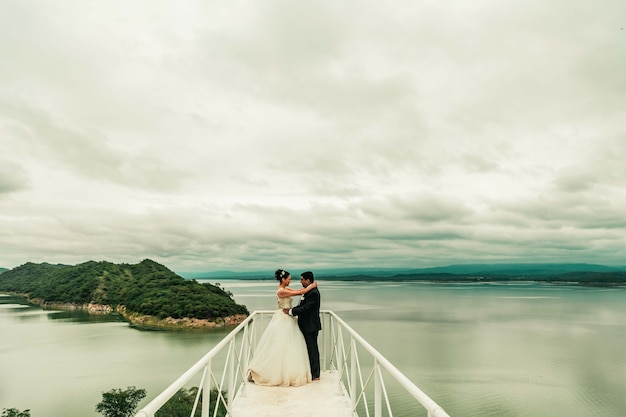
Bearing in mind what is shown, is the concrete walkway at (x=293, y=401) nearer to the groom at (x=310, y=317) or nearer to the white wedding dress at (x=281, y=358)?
the white wedding dress at (x=281, y=358)

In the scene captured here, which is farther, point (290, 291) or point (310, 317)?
point (310, 317)

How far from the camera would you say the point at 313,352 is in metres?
8.07

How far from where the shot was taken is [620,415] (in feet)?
111

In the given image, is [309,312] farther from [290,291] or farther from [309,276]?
[309,276]

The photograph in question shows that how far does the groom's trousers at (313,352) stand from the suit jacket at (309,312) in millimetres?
104

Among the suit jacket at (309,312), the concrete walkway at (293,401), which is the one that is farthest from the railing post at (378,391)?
the suit jacket at (309,312)

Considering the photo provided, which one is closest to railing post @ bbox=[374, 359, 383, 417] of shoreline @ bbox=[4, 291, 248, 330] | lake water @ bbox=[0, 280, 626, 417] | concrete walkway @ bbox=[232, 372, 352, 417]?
concrete walkway @ bbox=[232, 372, 352, 417]

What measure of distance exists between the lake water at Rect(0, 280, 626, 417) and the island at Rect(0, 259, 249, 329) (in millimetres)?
7254

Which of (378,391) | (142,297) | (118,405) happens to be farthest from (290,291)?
(142,297)

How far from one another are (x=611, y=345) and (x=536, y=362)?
64.2ft

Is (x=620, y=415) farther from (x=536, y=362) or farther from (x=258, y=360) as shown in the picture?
(x=258, y=360)

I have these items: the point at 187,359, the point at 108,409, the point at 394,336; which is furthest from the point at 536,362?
the point at 108,409

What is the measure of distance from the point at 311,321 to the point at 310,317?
80mm

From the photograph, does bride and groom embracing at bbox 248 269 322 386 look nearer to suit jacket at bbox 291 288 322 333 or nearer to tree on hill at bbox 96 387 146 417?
suit jacket at bbox 291 288 322 333
